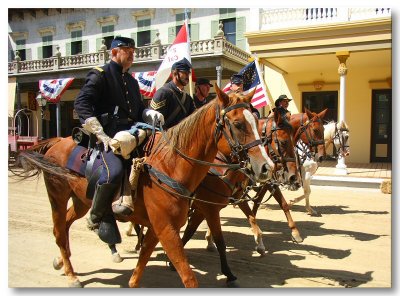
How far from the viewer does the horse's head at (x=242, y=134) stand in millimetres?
2830

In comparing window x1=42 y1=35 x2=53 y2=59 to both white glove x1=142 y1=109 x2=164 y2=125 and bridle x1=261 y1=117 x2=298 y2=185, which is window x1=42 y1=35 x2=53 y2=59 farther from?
white glove x1=142 y1=109 x2=164 y2=125

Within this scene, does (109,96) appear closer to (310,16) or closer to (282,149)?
(282,149)

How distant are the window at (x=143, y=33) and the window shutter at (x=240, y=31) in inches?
148

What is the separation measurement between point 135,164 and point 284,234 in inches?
151

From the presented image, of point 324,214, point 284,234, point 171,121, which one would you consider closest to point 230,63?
point 324,214

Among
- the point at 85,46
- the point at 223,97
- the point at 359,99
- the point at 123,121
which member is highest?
the point at 85,46

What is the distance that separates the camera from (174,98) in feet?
14.0

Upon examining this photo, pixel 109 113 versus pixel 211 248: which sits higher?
pixel 109 113

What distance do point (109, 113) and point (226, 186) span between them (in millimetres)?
1663

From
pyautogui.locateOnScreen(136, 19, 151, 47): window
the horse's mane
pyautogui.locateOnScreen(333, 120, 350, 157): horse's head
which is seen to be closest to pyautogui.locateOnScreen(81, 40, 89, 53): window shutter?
pyautogui.locateOnScreen(136, 19, 151, 47): window

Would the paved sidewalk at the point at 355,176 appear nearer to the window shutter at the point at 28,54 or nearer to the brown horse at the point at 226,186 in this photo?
the brown horse at the point at 226,186

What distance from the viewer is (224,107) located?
3014 millimetres

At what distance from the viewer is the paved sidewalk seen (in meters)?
9.75

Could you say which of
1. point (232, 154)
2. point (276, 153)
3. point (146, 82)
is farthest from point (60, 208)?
point (146, 82)
